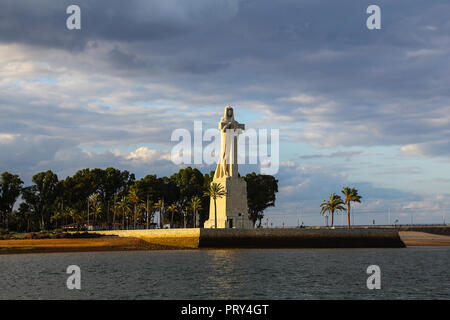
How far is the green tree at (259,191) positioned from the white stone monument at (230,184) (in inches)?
1720

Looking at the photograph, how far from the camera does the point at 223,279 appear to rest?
4878 centimetres

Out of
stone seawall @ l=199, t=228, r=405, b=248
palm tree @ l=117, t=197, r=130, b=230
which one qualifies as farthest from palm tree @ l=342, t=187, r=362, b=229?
palm tree @ l=117, t=197, r=130, b=230

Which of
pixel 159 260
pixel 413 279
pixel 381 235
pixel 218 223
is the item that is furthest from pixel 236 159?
pixel 413 279

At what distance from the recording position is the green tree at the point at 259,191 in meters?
150

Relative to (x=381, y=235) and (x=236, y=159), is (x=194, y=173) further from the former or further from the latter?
(x=381, y=235)

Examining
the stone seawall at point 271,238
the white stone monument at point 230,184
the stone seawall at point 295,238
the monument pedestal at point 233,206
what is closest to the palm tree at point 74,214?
the stone seawall at point 271,238

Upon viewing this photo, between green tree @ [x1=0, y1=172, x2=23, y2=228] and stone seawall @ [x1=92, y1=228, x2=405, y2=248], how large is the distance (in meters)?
73.8

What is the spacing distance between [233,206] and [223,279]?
5534cm

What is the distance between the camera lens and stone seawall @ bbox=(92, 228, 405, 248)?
88.1 m

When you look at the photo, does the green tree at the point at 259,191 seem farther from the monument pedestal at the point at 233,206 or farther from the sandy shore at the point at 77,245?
the sandy shore at the point at 77,245

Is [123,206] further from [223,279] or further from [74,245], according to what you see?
→ [223,279]

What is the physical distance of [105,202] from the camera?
164250 mm

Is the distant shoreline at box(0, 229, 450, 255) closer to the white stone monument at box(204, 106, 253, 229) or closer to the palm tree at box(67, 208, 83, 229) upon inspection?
the white stone monument at box(204, 106, 253, 229)

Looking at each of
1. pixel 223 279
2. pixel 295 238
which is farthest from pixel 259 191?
pixel 223 279
